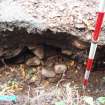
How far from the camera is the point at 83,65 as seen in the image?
6.57 feet

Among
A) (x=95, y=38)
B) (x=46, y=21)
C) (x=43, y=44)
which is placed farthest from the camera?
(x=43, y=44)

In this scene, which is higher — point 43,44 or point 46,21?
point 46,21

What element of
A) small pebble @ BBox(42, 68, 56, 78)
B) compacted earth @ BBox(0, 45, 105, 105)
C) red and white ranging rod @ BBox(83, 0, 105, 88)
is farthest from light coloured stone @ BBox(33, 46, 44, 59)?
red and white ranging rod @ BBox(83, 0, 105, 88)

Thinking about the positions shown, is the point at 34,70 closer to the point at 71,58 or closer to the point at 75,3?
the point at 71,58

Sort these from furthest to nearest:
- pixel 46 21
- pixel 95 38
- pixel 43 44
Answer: pixel 43 44 < pixel 46 21 < pixel 95 38

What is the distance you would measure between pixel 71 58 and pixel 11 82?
0.46 meters

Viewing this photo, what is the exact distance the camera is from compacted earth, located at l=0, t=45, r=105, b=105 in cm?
194

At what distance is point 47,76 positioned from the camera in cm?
203

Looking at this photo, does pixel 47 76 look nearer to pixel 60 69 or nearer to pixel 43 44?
pixel 60 69

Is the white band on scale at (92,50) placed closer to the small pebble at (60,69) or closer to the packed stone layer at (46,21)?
the packed stone layer at (46,21)

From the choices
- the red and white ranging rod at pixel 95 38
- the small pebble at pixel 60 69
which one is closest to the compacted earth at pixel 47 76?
the small pebble at pixel 60 69

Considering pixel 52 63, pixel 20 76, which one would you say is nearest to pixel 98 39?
pixel 52 63

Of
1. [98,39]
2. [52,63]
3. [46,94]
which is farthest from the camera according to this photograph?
[52,63]

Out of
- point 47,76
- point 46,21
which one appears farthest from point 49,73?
point 46,21
